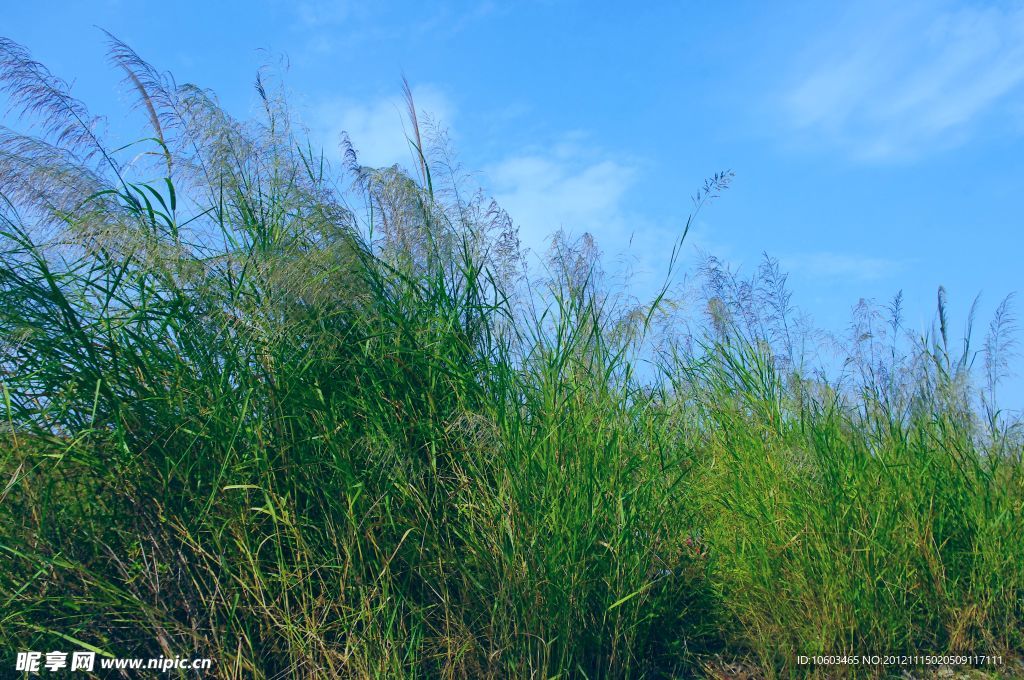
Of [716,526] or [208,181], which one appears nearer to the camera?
[208,181]

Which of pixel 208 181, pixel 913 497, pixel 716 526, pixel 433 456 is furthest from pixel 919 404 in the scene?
pixel 208 181

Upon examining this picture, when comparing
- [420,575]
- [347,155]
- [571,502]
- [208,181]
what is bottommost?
[420,575]

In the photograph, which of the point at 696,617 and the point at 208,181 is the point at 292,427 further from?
the point at 696,617

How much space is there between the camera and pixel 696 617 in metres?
3.66

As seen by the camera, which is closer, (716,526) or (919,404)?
(716,526)

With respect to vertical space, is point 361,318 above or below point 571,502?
above

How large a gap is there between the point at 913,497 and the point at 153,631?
3.26m

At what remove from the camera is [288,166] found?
3.50 meters

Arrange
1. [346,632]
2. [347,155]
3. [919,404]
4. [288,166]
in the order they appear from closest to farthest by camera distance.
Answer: [346,632] < [288,166] < [347,155] < [919,404]

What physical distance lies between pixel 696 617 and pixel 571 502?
46.1 inches

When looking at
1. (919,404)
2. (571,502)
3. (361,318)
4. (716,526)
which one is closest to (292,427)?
(361,318)

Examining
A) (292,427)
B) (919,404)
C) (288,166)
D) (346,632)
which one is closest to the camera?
(346,632)

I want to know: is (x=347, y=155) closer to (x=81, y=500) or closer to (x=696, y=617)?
(x=81, y=500)

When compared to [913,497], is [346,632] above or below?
below
